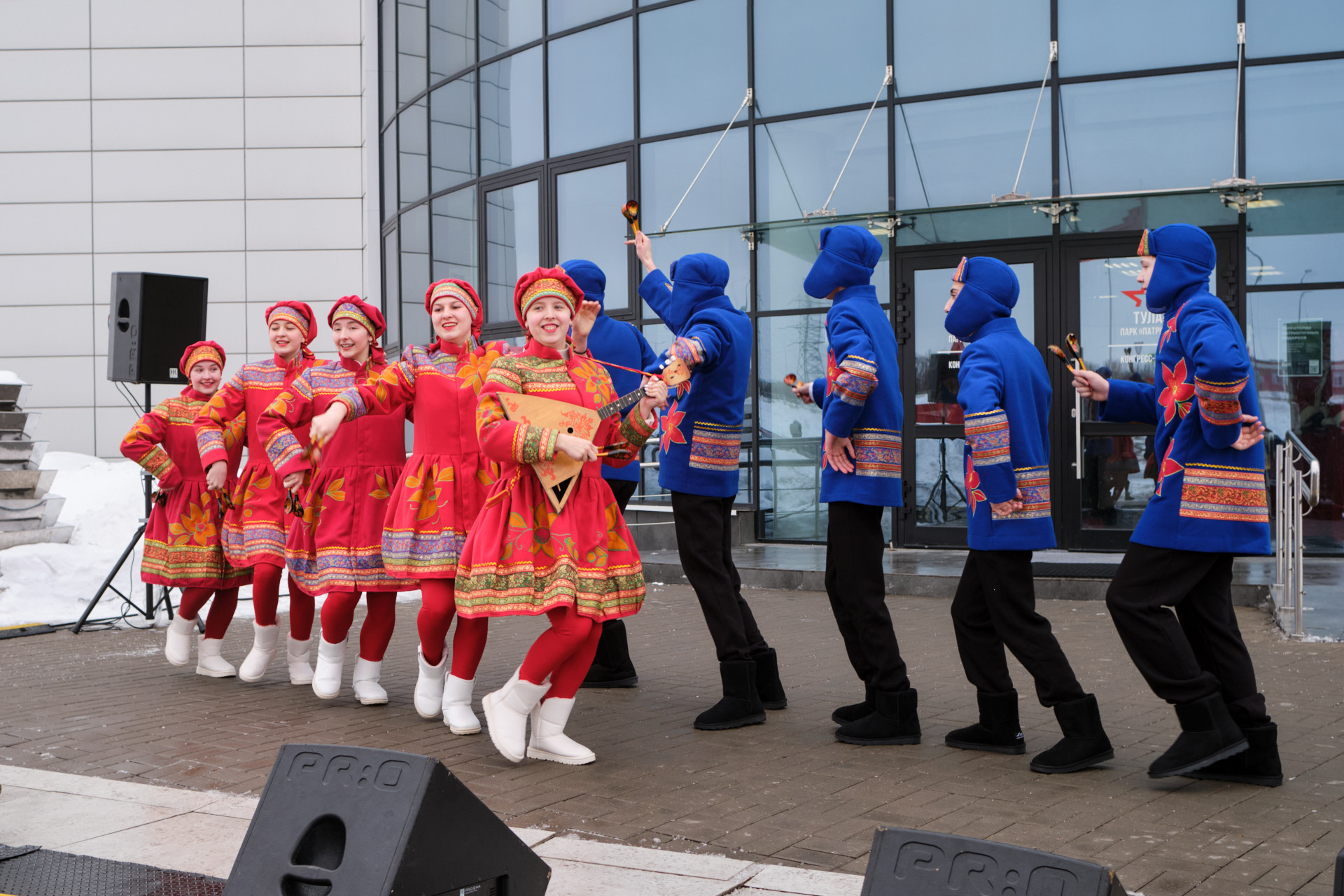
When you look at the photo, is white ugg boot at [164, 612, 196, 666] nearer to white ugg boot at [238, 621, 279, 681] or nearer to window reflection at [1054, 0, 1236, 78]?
white ugg boot at [238, 621, 279, 681]

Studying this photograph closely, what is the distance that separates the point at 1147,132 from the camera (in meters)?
Result: 11.2

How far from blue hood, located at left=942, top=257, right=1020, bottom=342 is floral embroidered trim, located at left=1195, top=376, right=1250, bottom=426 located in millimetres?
884

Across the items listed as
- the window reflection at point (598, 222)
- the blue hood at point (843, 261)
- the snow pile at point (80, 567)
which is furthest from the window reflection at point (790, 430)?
the blue hood at point (843, 261)

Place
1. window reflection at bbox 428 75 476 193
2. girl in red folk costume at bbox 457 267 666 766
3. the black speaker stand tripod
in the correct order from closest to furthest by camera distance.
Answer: girl in red folk costume at bbox 457 267 666 766 < the black speaker stand tripod < window reflection at bbox 428 75 476 193

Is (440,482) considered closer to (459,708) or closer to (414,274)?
(459,708)

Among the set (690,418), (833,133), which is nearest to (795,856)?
(690,418)

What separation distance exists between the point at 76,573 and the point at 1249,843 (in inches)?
394

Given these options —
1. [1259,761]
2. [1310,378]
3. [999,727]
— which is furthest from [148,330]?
[1310,378]

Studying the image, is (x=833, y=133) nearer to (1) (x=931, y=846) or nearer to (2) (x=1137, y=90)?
(2) (x=1137, y=90)

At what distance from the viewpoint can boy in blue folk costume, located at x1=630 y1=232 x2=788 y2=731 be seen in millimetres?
5191

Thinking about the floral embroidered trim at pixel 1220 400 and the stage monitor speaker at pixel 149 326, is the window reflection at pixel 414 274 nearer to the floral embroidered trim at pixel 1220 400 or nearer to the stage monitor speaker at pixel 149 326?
the stage monitor speaker at pixel 149 326

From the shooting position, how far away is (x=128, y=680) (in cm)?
676

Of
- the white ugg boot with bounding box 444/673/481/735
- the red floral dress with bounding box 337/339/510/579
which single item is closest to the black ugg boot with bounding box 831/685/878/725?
the white ugg boot with bounding box 444/673/481/735

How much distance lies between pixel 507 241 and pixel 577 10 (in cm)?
284
